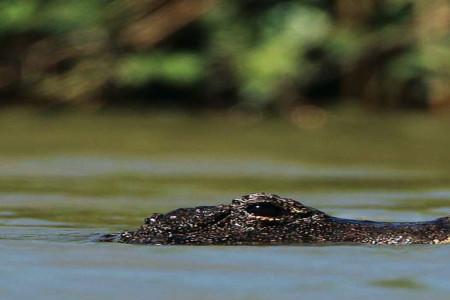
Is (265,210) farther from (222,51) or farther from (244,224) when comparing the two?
(222,51)

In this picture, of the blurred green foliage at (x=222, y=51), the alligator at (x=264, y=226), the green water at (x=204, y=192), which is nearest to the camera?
the green water at (x=204, y=192)

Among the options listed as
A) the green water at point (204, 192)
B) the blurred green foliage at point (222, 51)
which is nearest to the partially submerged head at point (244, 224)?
the green water at point (204, 192)

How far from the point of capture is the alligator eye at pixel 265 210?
7250 mm

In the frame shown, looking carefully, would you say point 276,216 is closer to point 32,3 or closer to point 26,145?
point 26,145

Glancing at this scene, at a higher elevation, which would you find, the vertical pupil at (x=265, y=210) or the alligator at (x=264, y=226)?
the vertical pupil at (x=265, y=210)

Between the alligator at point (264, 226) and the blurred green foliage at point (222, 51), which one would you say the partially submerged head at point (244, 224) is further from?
the blurred green foliage at point (222, 51)

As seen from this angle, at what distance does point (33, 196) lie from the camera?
33.8 ft

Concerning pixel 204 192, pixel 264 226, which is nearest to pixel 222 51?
pixel 204 192

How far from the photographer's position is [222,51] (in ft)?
55.4

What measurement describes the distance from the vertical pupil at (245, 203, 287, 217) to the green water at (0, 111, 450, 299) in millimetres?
213

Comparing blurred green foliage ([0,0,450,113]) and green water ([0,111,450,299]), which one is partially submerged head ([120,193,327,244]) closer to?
green water ([0,111,450,299])

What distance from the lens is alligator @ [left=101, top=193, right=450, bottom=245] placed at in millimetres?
7227

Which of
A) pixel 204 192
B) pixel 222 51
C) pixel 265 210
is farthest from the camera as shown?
pixel 222 51

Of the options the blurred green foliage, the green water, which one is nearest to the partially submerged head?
the green water
